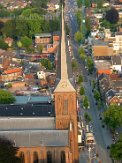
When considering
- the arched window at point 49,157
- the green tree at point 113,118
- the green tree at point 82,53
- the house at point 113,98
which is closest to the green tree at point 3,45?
the green tree at point 82,53

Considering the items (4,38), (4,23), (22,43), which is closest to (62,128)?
(22,43)

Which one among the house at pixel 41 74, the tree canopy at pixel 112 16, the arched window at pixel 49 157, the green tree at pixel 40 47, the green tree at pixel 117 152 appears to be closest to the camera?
the arched window at pixel 49 157

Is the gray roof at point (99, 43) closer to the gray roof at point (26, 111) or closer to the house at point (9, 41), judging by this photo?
the house at point (9, 41)

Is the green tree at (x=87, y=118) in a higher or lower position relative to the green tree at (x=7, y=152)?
lower

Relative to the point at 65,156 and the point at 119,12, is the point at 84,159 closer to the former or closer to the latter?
the point at 65,156

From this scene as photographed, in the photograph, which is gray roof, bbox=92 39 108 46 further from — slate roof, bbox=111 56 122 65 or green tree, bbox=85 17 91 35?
green tree, bbox=85 17 91 35

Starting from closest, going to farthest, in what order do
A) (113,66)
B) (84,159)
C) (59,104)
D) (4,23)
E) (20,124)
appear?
(59,104) < (20,124) < (84,159) < (113,66) < (4,23)

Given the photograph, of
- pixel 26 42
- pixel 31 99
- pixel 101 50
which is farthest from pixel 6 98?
pixel 26 42

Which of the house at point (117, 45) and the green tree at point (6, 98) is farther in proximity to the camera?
the house at point (117, 45)
